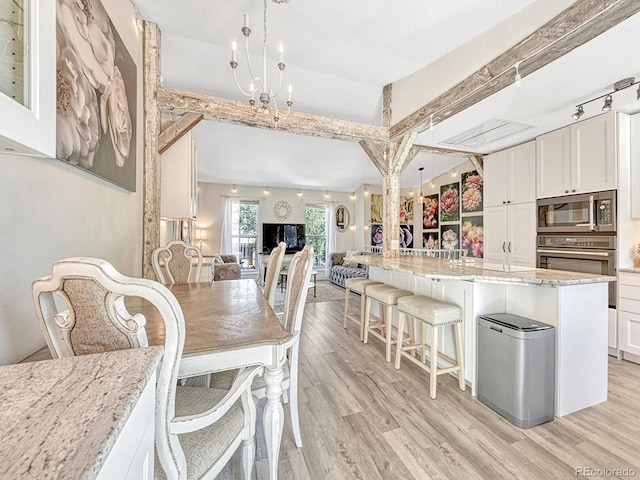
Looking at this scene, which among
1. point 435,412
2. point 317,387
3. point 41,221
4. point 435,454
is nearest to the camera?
point 41,221

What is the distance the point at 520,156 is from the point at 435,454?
3861 millimetres

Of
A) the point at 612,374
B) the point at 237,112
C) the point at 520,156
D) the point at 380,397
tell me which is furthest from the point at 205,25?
the point at 612,374

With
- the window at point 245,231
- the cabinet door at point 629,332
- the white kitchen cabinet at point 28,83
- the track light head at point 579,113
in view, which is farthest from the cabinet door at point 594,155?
the window at point 245,231

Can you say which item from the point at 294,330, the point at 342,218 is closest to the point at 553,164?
the point at 294,330

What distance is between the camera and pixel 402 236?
7.39 metres

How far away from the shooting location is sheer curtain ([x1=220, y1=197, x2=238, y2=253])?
6.74m

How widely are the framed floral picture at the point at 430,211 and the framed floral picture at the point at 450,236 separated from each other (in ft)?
1.13

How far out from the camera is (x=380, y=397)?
1999 mm

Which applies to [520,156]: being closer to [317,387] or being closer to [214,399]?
[317,387]

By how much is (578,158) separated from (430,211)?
144 inches

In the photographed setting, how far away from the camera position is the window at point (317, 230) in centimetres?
766

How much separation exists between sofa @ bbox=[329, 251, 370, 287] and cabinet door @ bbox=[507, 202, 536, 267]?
270cm

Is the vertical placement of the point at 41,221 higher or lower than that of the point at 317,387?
higher

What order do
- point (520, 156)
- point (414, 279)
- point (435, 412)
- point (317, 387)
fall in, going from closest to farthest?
1. point (435, 412)
2. point (317, 387)
3. point (414, 279)
4. point (520, 156)
